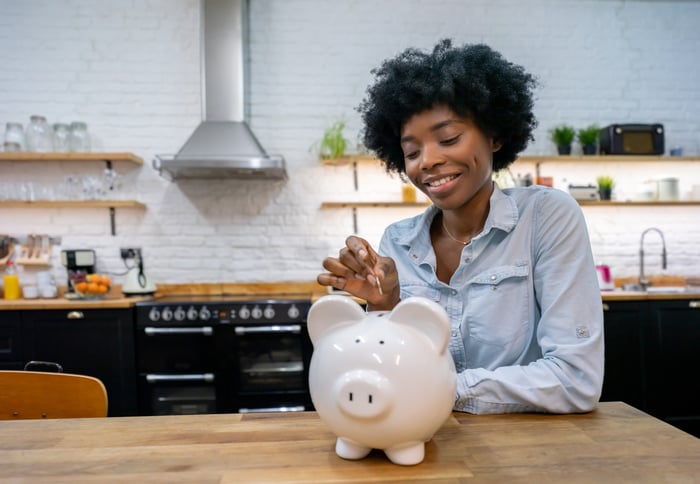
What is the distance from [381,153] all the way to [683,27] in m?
3.62

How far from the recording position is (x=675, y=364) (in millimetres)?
2740

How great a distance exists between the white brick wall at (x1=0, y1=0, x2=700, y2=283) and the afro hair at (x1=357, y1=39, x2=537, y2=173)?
6.99ft

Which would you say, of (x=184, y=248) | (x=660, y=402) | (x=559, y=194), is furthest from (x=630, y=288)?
(x=184, y=248)

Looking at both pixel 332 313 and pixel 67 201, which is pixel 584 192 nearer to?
pixel 332 313

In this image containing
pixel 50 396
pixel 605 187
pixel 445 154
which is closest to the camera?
pixel 445 154

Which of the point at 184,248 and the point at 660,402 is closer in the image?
the point at 660,402

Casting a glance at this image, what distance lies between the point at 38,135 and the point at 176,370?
1954 mm

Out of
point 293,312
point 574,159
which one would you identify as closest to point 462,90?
point 293,312

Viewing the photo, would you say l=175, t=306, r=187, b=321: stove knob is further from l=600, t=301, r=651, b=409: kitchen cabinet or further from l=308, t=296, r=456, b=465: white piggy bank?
l=600, t=301, r=651, b=409: kitchen cabinet

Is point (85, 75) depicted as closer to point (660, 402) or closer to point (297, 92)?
point (297, 92)

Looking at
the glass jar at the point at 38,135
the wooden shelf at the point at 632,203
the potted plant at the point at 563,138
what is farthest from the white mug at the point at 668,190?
the glass jar at the point at 38,135

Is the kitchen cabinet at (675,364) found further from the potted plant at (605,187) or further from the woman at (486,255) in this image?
→ the woman at (486,255)

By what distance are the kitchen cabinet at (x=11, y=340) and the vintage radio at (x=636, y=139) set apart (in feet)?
13.3

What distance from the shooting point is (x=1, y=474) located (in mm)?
652
